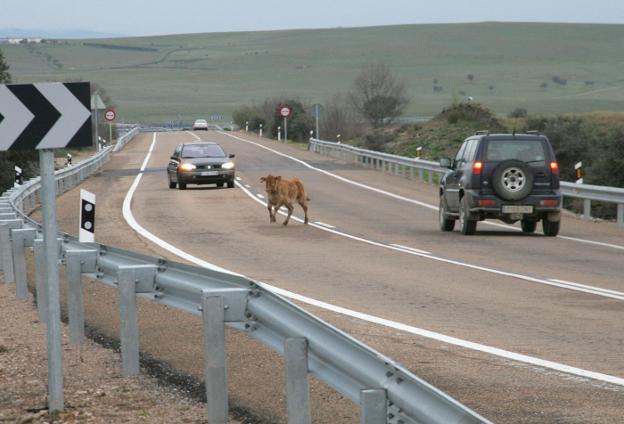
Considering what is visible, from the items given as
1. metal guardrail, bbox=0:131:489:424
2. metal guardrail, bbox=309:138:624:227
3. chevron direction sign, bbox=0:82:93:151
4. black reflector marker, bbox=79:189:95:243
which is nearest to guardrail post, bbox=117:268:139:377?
metal guardrail, bbox=0:131:489:424

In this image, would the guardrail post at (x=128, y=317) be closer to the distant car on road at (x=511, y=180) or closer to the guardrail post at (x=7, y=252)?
the guardrail post at (x=7, y=252)

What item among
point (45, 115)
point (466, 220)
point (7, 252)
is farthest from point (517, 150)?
point (45, 115)

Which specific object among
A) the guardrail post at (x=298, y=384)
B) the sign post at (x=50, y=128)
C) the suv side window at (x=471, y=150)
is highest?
the sign post at (x=50, y=128)

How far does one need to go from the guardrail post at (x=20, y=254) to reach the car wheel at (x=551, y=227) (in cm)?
1222

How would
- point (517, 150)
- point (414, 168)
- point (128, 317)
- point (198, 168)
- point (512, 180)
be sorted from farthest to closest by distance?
point (414, 168), point (198, 168), point (517, 150), point (512, 180), point (128, 317)

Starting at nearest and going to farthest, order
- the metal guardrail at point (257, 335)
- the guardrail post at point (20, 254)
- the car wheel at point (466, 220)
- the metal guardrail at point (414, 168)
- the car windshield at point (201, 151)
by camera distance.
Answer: the metal guardrail at point (257, 335) < the guardrail post at point (20, 254) < the car wheel at point (466, 220) < the metal guardrail at point (414, 168) < the car windshield at point (201, 151)

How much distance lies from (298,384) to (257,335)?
1.15 m

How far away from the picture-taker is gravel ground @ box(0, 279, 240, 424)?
920 cm

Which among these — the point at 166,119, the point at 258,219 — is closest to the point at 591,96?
the point at 166,119

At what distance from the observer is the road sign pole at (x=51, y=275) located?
912cm

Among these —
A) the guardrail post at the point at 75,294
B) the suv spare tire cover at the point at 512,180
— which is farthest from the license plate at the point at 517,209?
the guardrail post at the point at 75,294

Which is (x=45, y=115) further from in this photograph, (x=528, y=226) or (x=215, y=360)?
(x=528, y=226)

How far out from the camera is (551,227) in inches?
1010

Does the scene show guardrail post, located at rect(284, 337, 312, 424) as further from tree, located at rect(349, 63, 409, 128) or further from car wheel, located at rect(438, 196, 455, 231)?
tree, located at rect(349, 63, 409, 128)
